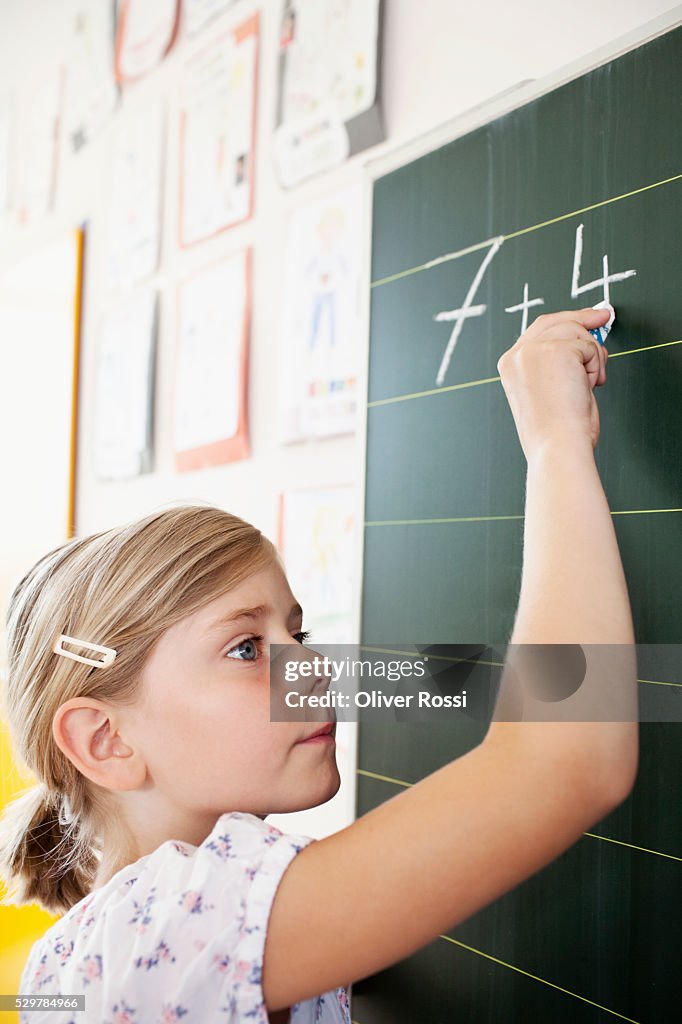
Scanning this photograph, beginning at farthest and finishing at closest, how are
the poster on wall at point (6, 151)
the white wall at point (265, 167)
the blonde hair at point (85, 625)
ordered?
the poster on wall at point (6, 151), the white wall at point (265, 167), the blonde hair at point (85, 625)

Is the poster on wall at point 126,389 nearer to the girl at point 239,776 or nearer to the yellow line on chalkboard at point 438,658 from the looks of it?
the yellow line on chalkboard at point 438,658

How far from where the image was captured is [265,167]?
73.3 inches

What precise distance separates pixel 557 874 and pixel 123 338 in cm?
168

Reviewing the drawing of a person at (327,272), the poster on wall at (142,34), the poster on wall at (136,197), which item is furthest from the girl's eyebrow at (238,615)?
the poster on wall at (142,34)

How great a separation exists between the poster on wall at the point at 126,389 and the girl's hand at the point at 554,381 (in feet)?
4.72

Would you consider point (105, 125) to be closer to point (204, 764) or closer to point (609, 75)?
point (609, 75)

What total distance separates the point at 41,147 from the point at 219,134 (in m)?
0.91

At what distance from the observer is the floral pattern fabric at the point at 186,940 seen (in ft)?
2.15

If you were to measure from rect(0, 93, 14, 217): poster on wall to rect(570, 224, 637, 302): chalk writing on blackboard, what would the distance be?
2242 millimetres

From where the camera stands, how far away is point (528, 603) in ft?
2.22

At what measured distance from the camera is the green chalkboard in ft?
2.95

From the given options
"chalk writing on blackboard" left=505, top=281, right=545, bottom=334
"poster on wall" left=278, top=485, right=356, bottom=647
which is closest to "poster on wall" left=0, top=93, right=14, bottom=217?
"poster on wall" left=278, top=485, right=356, bottom=647

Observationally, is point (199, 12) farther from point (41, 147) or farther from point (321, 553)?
point (321, 553)
